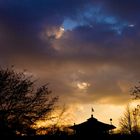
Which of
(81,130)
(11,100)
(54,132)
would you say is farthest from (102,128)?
(11,100)

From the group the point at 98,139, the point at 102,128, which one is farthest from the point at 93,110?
the point at 98,139

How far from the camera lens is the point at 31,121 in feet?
104

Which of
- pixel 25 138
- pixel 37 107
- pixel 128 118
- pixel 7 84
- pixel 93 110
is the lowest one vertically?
pixel 25 138

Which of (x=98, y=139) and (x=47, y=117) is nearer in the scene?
(x=47, y=117)

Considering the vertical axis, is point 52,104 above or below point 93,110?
below

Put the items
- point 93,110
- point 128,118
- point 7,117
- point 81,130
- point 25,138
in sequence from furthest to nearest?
1. point 128,118
2. point 93,110
3. point 81,130
4. point 25,138
5. point 7,117

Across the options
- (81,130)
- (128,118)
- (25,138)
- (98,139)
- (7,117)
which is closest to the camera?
(7,117)

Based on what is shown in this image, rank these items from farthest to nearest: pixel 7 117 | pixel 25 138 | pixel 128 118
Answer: pixel 128 118 < pixel 25 138 < pixel 7 117

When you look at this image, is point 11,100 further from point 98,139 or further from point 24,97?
point 98,139

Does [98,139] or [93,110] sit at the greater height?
[93,110]

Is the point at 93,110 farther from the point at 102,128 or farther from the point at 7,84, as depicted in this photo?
the point at 7,84

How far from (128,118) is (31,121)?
6086 cm

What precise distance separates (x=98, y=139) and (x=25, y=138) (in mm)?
7509

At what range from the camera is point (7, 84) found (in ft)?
111
